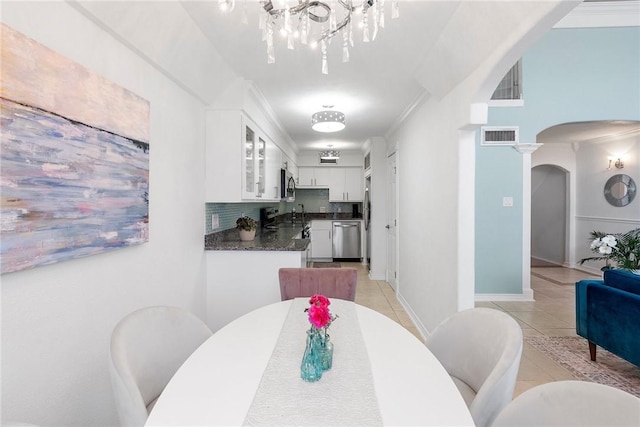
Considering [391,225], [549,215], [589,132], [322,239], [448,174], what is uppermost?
[589,132]

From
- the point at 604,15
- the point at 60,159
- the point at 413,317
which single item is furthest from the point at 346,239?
the point at 60,159

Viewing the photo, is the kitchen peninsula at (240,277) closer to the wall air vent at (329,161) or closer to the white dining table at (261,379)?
the white dining table at (261,379)

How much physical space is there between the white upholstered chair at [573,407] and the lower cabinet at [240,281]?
2.12m

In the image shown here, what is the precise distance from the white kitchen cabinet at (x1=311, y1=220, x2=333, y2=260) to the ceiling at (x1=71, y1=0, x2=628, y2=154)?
3.78 metres

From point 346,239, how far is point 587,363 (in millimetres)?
4703

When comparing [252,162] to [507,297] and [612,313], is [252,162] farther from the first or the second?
[507,297]

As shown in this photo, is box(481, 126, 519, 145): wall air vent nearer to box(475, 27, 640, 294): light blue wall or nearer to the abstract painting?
box(475, 27, 640, 294): light blue wall

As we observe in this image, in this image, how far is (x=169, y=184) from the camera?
215cm

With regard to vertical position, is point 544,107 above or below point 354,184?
above

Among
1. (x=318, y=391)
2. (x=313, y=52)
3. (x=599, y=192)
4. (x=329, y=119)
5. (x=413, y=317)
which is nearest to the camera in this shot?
(x=318, y=391)

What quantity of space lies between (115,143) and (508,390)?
73.8 inches

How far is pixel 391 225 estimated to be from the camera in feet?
16.5

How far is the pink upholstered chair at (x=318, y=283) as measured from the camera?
2100mm

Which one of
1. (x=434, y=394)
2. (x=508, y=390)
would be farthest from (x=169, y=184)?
(x=508, y=390)
